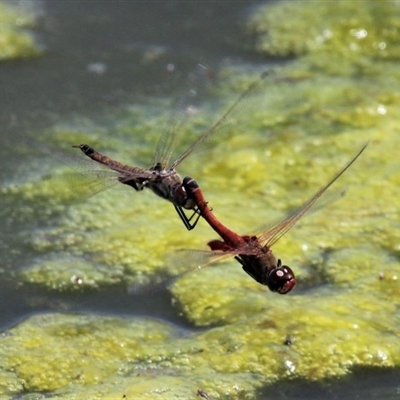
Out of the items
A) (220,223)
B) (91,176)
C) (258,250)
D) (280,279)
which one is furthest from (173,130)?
(280,279)

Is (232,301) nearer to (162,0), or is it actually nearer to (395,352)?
(395,352)

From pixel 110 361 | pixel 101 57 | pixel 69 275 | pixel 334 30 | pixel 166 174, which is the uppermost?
pixel 334 30

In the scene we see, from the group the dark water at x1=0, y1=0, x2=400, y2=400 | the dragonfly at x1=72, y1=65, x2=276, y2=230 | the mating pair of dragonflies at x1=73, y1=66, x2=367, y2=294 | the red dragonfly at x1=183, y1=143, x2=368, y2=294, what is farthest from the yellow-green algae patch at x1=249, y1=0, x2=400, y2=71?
the red dragonfly at x1=183, y1=143, x2=368, y2=294

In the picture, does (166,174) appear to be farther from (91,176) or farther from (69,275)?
(69,275)

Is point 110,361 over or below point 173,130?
below

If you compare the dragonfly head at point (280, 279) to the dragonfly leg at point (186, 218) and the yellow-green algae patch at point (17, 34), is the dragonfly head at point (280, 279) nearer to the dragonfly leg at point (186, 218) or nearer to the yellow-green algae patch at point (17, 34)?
the dragonfly leg at point (186, 218)

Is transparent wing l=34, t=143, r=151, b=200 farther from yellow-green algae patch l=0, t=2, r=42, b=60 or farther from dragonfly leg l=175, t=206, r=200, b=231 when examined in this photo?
yellow-green algae patch l=0, t=2, r=42, b=60

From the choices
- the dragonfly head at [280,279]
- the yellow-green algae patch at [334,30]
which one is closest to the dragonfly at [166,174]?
the dragonfly head at [280,279]
